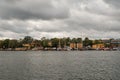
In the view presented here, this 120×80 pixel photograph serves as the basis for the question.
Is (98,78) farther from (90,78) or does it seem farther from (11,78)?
(11,78)

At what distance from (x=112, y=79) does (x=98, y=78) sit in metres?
2.51

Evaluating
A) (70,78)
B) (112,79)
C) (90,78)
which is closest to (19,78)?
(70,78)

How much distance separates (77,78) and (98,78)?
144 inches

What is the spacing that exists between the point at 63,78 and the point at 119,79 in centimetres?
960

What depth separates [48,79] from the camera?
46375mm

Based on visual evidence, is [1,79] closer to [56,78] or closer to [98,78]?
[56,78]

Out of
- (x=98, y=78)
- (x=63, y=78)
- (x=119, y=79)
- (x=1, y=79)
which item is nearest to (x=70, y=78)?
(x=63, y=78)

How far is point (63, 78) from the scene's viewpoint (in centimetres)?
4709

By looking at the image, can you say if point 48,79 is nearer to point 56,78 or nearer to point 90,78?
point 56,78

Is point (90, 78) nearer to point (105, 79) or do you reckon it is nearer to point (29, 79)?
point (105, 79)

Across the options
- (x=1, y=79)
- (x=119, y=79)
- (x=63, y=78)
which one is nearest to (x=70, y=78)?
(x=63, y=78)

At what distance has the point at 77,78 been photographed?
47.3 m

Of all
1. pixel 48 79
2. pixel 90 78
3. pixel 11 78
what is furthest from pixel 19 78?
pixel 90 78

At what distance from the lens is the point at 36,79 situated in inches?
1833
